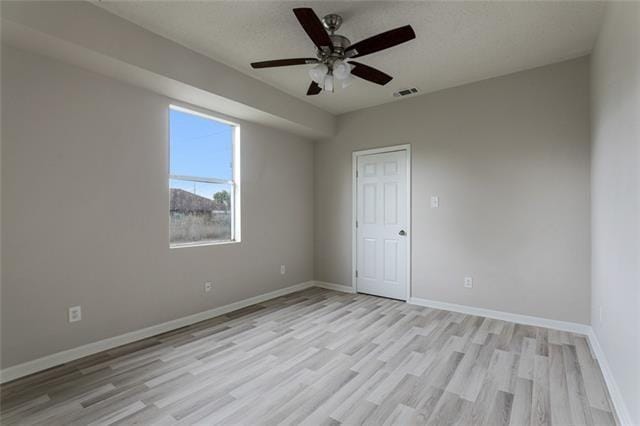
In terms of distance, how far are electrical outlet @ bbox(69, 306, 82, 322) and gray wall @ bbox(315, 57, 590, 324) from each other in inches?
145

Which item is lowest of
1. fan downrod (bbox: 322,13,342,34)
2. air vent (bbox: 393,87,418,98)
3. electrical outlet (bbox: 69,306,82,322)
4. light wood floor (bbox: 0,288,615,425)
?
light wood floor (bbox: 0,288,615,425)

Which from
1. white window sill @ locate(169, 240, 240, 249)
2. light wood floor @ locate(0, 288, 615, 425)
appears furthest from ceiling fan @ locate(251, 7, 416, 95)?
light wood floor @ locate(0, 288, 615, 425)

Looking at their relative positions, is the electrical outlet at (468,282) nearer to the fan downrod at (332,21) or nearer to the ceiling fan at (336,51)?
the ceiling fan at (336,51)

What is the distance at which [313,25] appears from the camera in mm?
2035

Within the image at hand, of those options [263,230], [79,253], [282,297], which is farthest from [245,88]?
[282,297]

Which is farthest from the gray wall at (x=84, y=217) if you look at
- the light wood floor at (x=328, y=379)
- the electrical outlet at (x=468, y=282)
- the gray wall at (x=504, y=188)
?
the electrical outlet at (x=468, y=282)

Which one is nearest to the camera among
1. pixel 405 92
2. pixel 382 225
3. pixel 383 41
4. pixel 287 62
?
pixel 383 41

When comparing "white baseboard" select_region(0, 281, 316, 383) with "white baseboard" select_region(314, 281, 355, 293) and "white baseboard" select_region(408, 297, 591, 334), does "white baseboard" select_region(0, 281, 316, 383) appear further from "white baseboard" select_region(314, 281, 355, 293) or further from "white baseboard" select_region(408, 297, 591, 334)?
"white baseboard" select_region(408, 297, 591, 334)

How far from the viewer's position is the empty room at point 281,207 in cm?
208

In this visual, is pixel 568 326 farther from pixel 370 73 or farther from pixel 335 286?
pixel 370 73

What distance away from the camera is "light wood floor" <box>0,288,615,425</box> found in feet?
6.32

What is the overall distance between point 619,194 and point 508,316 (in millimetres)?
2012

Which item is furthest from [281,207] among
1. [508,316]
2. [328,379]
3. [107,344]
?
[508,316]

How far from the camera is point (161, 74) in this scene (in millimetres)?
2803
